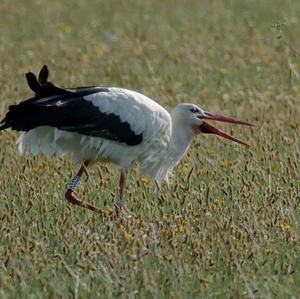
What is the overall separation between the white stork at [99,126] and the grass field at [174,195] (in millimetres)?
213

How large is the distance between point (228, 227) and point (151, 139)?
1.56 meters

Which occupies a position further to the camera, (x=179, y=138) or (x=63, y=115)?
(x=179, y=138)

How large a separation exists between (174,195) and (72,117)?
866 mm

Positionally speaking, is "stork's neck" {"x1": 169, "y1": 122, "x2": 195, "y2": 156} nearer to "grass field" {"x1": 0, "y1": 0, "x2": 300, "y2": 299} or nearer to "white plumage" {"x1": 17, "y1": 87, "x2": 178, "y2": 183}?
"white plumage" {"x1": 17, "y1": 87, "x2": 178, "y2": 183}

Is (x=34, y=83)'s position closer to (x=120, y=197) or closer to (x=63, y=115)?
(x=63, y=115)

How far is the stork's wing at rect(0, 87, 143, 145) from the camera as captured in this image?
7699 mm

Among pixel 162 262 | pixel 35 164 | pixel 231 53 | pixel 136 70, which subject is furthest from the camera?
pixel 231 53

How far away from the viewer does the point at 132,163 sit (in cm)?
827

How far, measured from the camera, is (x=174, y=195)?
7.57 meters

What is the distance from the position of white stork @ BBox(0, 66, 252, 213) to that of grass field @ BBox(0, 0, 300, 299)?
0.70 feet

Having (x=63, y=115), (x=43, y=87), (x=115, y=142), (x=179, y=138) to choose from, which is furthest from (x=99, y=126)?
(x=179, y=138)

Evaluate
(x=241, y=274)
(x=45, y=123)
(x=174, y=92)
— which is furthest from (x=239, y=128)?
(x=241, y=274)

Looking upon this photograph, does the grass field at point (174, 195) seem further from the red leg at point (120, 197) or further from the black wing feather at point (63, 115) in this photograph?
the black wing feather at point (63, 115)

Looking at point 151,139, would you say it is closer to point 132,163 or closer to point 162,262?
point 132,163
